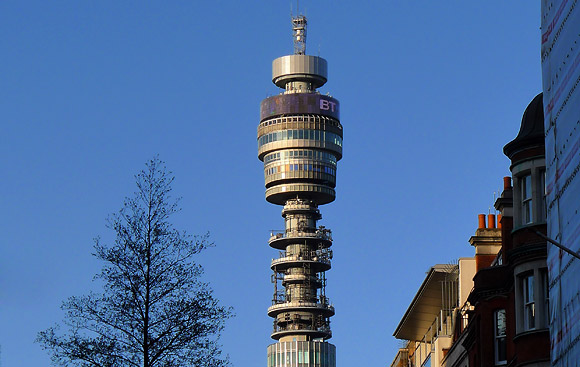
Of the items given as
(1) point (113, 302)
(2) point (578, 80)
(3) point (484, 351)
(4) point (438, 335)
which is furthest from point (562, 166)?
(4) point (438, 335)

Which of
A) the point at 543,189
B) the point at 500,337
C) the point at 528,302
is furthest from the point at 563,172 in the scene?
the point at 500,337

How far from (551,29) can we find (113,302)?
53.2 ft

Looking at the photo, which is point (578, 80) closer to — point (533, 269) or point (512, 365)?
point (533, 269)

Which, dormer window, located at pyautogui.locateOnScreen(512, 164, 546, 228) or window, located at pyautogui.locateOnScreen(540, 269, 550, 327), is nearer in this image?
window, located at pyautogui.locateOnScreen(540, 269, 550, 327)

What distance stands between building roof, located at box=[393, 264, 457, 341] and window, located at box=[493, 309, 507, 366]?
1994 cm

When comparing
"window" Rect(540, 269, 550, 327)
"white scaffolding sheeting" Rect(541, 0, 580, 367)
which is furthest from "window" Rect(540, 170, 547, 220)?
"white scaffolding sheeting" Rect(541, 0, 580, 367)

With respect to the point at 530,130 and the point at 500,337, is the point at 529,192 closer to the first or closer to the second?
the point at 530,130

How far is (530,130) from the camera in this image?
159 feet

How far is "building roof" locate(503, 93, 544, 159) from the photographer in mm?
47500

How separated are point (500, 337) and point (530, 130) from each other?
24.5 feet

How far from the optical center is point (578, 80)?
1587 inches

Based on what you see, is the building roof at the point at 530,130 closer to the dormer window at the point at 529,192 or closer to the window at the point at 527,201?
the dormer window at the point at 529,192

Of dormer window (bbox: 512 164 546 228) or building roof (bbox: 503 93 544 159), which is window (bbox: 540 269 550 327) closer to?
dormer window (bbox: 512 164 546 228)

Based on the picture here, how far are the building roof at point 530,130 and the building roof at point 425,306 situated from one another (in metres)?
23.0
